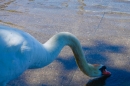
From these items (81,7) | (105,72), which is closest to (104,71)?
(105,72)

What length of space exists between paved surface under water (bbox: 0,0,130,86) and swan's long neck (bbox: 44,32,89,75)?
1.23 ft

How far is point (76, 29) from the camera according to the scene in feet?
20.2

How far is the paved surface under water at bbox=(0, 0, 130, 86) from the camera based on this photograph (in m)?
4.58

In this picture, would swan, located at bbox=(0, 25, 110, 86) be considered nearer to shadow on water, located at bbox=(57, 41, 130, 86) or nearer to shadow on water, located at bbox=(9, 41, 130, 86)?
shadow on water, located at bbox=(9, 41, 130, 86)

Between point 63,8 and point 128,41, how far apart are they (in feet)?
6.91

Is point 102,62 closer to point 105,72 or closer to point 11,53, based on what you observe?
point 105,72

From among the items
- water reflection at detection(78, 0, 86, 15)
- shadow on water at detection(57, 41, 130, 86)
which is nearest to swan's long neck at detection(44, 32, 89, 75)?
shadow on water at detection(57, 41, 130, 86)

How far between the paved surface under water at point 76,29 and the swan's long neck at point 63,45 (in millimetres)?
373

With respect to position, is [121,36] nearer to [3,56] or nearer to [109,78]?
[109,78]

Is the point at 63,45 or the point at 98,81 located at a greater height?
the point at 63,45

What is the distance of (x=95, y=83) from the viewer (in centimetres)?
447

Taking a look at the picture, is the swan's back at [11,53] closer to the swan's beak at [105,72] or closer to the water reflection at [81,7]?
the swan's beak at [105,72]

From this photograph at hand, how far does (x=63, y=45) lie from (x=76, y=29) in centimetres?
211

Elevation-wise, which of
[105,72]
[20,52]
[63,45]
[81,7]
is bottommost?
[81,7]
